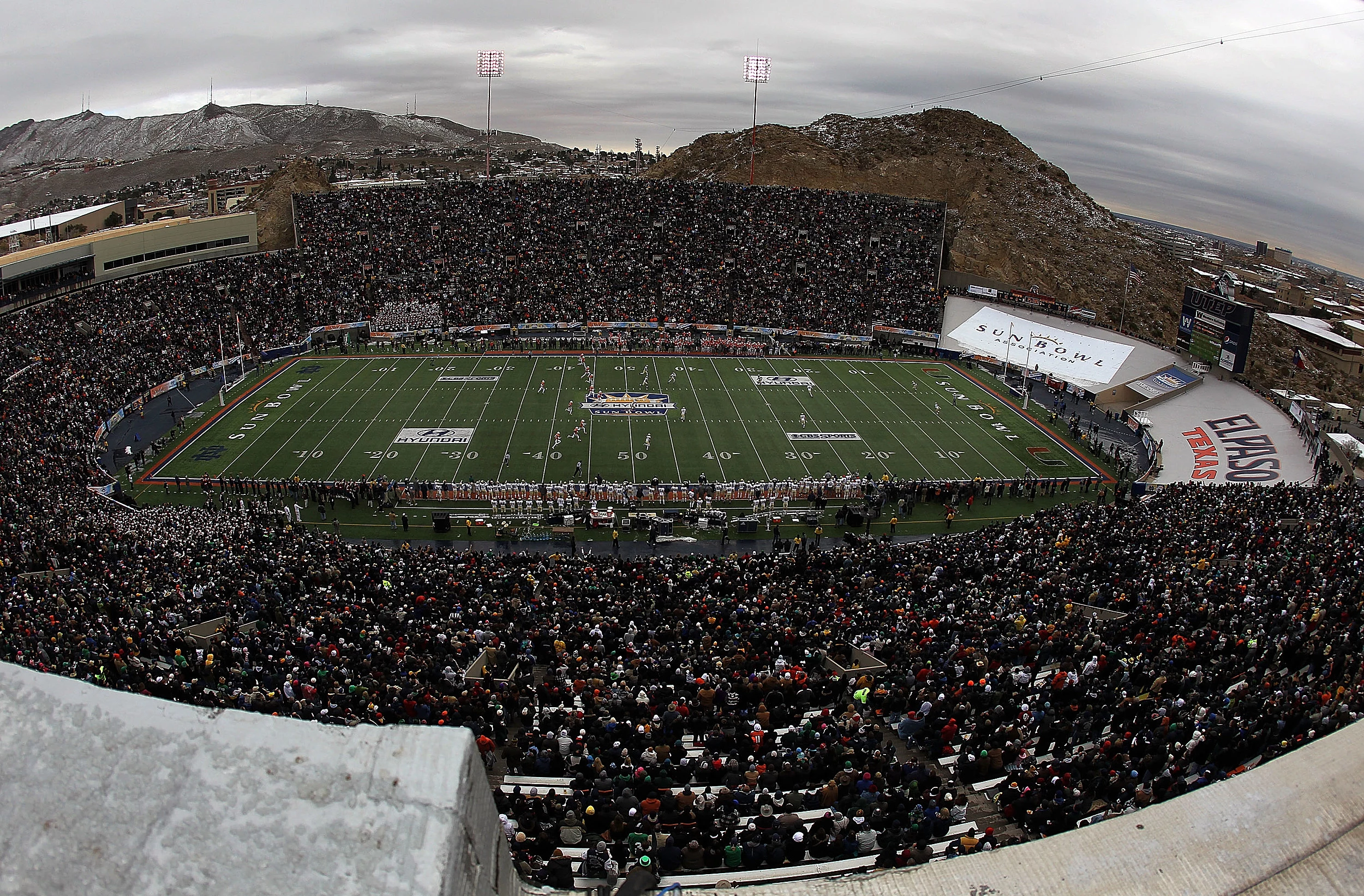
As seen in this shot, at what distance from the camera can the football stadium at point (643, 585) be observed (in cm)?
332

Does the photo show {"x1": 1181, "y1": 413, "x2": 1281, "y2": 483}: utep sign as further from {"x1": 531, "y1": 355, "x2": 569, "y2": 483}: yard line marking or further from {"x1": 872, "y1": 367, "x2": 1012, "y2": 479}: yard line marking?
{"x1": 531, "y1": 355, "x2": 569, "y2": 483}: yard line marking

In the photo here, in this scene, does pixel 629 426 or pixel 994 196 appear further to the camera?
pixel 994 196

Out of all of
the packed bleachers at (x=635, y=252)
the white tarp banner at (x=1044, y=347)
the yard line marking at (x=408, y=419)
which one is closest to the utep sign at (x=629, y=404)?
the yard line marking at (x=408, y=419)

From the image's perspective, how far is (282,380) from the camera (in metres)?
43.4

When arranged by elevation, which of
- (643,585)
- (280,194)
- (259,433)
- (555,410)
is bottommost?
(259,433)

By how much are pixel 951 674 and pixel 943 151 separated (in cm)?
9268

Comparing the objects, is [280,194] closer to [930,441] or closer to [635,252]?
[635,252]

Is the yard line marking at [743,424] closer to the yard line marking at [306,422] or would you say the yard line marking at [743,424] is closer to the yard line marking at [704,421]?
the yard line marking at [704,421]

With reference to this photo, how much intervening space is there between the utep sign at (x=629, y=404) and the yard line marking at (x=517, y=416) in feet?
9.36

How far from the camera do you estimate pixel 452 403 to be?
4050cm

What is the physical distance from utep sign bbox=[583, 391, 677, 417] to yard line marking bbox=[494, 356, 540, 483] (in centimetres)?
285

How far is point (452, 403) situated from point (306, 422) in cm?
604

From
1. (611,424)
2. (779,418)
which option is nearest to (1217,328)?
(779,418)

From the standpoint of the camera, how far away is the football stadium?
3.32 metres
